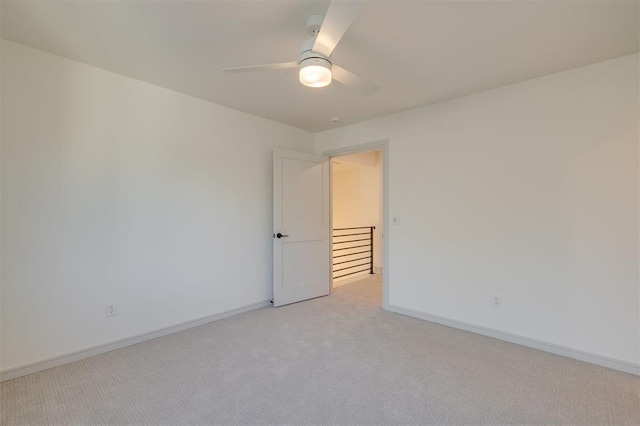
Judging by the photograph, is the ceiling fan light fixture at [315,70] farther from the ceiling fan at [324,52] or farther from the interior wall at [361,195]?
the interior wall at [361,195]

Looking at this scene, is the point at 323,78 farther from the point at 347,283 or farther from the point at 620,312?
the point at 347,283

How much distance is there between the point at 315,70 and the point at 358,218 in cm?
493

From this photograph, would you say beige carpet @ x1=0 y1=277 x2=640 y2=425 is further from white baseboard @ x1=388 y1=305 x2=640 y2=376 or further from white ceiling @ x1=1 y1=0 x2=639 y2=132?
white ceiling @ x1=1 y1=0 x2=639 y2=132

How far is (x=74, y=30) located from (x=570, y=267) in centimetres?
Result: 416

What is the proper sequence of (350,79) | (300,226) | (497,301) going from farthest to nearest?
(300,226), (497,301), (350,79)

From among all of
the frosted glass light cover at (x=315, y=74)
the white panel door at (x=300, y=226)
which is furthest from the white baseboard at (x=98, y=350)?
the frosted glass light cover at (x=315, y=74)

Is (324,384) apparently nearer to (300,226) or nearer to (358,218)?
(300,226)

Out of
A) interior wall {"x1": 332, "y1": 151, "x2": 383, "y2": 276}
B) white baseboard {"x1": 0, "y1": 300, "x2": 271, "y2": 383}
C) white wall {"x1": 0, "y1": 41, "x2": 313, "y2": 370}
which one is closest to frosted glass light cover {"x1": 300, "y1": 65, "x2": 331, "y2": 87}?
white wall {"x1": 0, "y1": 41, "x2": 313, "y2": 370}

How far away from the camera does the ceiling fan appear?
1402mm

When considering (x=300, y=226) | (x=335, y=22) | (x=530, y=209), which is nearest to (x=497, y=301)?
(x=530, y=209)

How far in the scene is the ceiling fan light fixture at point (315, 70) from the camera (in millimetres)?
1713

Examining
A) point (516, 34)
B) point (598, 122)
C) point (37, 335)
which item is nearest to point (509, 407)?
point (598, 122)

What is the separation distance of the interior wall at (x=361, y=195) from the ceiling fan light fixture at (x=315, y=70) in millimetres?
4062

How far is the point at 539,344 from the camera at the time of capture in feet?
8.47
